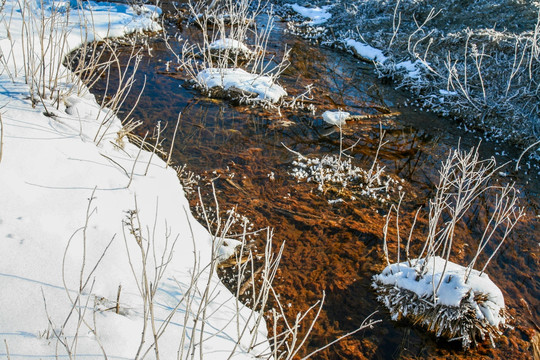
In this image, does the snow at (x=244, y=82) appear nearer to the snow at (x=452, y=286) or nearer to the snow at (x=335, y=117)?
the snow at (x=335, y=117)

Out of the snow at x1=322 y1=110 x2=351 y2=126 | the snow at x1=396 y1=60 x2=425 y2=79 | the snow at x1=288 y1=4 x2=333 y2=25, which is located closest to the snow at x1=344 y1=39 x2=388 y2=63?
the snow at x1=396 y1=60 x2=425 y2=79

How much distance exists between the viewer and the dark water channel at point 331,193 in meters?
3.38

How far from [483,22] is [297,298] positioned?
9.20 meters

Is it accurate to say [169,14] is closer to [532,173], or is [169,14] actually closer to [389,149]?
[389,149]

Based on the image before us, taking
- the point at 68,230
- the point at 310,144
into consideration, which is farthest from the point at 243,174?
the point at 68,230

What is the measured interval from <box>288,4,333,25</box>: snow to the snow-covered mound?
10.1 m

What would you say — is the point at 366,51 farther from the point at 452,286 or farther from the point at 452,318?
the point at 452,318

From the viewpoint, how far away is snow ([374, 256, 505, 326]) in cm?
329

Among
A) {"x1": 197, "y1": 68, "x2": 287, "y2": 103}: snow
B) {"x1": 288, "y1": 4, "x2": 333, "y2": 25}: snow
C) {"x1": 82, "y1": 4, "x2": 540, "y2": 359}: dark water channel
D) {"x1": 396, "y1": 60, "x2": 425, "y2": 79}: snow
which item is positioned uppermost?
{"x1": 288, "y1": 4, "x2": 333, "y2": 25}: snow

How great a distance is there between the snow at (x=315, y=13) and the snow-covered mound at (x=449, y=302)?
10.1 metres

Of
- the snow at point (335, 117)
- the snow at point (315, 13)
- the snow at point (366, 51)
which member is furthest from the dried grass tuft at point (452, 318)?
the snow at point (315, 13)

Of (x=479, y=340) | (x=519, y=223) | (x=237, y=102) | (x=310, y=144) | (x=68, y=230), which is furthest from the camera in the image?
(x=237, y=102)

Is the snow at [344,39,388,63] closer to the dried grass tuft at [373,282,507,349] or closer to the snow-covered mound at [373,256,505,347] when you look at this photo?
the snow-covered mound at [373,256,505,347]

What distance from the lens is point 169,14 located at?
10.8m
